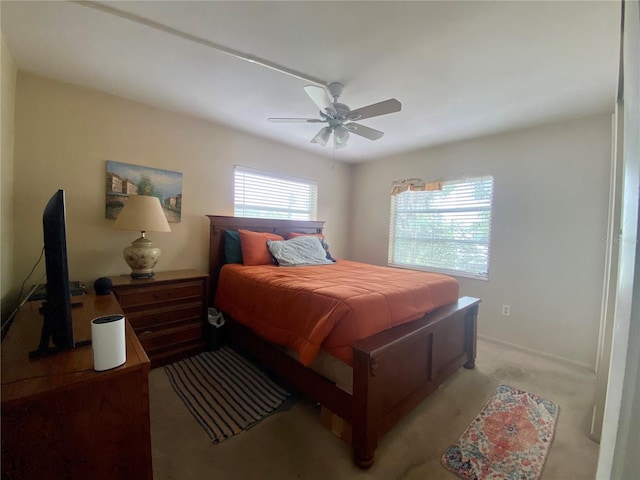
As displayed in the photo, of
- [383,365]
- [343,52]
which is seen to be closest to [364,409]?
[383,365]

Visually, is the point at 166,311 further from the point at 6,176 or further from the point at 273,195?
the point at 273,195

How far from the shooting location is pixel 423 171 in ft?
12.5

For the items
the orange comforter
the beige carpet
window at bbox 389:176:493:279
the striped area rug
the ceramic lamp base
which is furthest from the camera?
window at bbox 389:176:493:279

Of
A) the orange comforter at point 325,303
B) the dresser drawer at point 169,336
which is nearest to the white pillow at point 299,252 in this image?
the orange comforter at point 325,303

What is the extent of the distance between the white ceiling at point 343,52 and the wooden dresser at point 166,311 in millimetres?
1696

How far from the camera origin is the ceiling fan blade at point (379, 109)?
188cm

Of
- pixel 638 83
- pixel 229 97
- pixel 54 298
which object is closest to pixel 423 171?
pixel 229 97

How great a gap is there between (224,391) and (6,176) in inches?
86.9

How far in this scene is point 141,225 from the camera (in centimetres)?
226

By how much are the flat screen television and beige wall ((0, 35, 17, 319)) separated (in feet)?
4.10

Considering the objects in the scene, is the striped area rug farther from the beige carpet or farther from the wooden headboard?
the wooden headboard

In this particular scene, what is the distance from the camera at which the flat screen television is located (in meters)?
0.97

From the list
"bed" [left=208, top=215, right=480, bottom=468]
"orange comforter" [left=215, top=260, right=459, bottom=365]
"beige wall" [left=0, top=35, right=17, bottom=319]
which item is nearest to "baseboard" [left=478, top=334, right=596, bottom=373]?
"bed" [left=208, top=215, right=480, bottom=468]

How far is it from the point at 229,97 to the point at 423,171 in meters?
2.73
